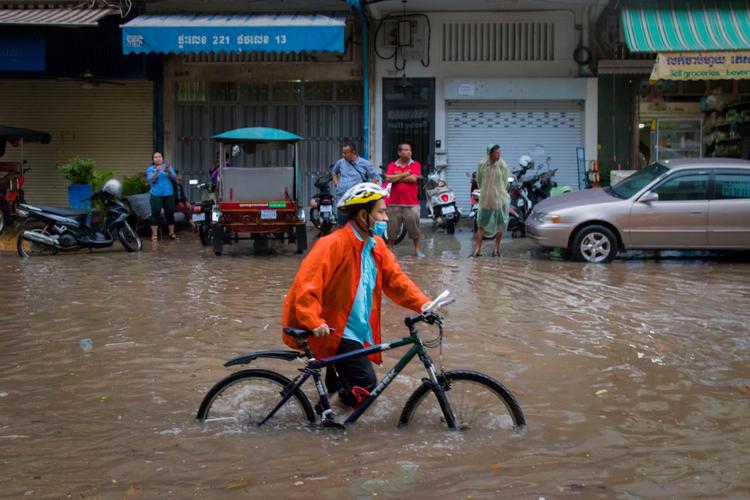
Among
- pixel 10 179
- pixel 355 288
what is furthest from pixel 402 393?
pixel 10 179

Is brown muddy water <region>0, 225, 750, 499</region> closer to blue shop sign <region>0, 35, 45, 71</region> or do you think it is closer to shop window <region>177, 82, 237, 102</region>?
blue shop sign <region>0, 35, 45, 71</region>

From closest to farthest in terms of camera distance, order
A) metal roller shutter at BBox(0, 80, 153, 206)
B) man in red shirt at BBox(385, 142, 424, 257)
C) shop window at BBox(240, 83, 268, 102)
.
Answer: man in red shirt at BBox(385, 142, 424, 257) → shop window at BBox(240, 83, 268, 102) → metal roller shutter at BBox(0, 80, 153, 206)

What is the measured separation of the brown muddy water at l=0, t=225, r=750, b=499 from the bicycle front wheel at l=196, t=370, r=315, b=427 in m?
0.09

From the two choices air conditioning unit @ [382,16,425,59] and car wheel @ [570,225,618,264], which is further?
air conditioning unit @ [382,16,425,59]

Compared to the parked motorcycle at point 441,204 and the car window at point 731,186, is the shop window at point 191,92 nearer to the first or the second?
the parked motorcycle at point 441,204

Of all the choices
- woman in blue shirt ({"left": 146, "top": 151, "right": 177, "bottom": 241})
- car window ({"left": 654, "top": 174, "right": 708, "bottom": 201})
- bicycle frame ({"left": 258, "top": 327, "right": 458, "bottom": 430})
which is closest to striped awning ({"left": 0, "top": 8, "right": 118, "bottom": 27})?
woman in blue shirt ({"left": 146, "top": 151, "right": 177, "bottom": 241})

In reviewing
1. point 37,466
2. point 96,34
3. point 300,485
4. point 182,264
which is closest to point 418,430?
point 300,485

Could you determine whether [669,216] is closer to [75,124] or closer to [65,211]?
[65,211]

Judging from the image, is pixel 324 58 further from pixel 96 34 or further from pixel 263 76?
pixel 96 34

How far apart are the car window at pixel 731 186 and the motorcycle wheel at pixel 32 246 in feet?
31.4

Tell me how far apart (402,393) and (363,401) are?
1.01m

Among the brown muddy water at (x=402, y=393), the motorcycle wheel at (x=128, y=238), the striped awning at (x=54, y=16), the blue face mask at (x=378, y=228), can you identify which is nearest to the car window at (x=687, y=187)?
the brown muddy water at (x=402, y=393)

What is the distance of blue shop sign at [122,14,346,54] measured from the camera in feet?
52.6

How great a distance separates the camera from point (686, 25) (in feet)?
53.4
